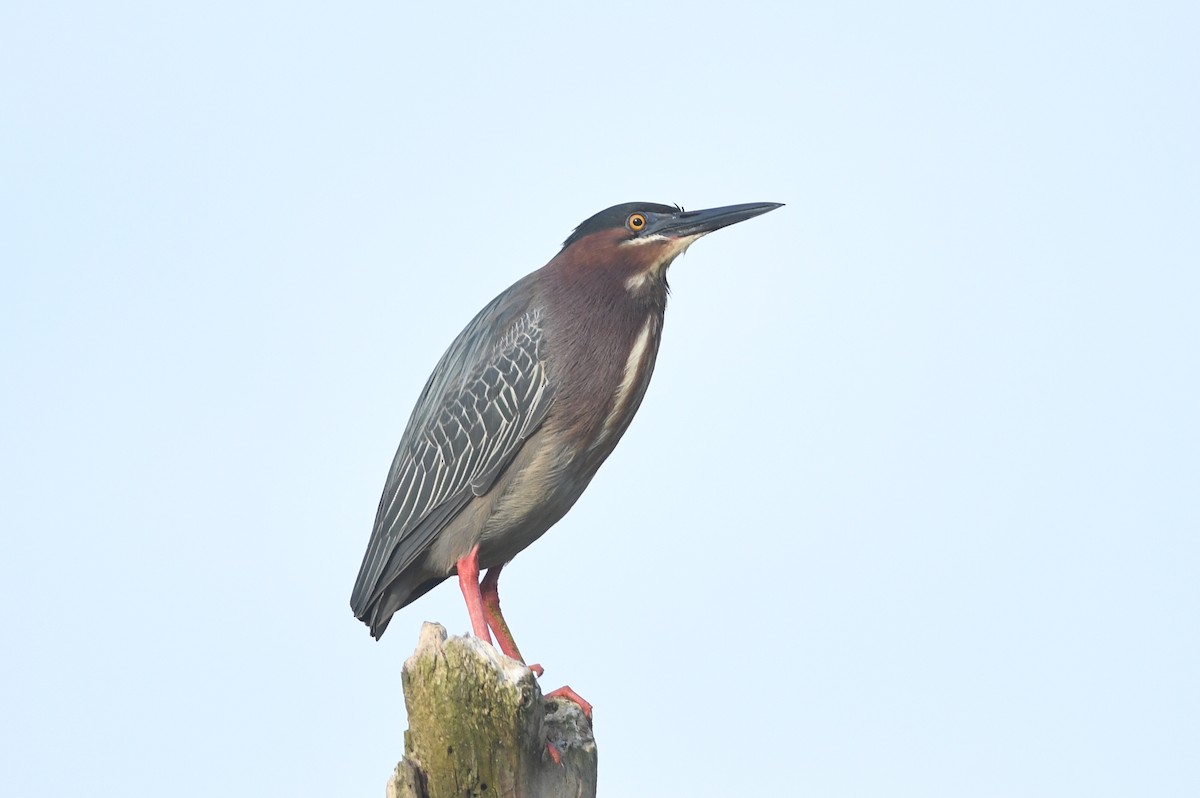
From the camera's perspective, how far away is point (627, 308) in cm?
768

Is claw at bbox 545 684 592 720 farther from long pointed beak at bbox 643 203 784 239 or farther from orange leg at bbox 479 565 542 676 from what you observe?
long pointed beak at bbox 643 203 784 239

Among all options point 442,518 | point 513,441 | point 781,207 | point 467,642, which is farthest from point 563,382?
point 467,642

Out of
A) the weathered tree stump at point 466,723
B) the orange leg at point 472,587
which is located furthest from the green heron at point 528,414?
the weathered tree stump at point 466,723

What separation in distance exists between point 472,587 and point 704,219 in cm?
242

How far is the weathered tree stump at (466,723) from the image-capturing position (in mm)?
5422

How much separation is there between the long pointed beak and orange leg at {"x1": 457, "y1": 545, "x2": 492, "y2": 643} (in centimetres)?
206

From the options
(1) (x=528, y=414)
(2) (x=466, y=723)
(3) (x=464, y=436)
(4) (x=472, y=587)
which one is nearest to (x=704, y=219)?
(1) (x=528, y=414)

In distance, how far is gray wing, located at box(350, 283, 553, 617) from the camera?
7.61 metres

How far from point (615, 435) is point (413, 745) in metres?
2.62

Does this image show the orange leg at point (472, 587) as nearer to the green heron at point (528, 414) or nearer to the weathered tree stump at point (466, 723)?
the green heron at point (528, 414)

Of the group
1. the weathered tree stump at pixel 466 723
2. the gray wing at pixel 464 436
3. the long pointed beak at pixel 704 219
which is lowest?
the weathered tree stump at pixel 466 723

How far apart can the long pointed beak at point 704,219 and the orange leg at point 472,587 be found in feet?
6.77

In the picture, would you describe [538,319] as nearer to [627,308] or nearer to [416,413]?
[627,308]

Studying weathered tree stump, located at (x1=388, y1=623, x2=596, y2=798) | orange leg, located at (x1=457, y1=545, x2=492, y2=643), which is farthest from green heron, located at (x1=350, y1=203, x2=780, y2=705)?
weathered tree stump, located at (x1=388, y1=623, x2=596, y2=798)
